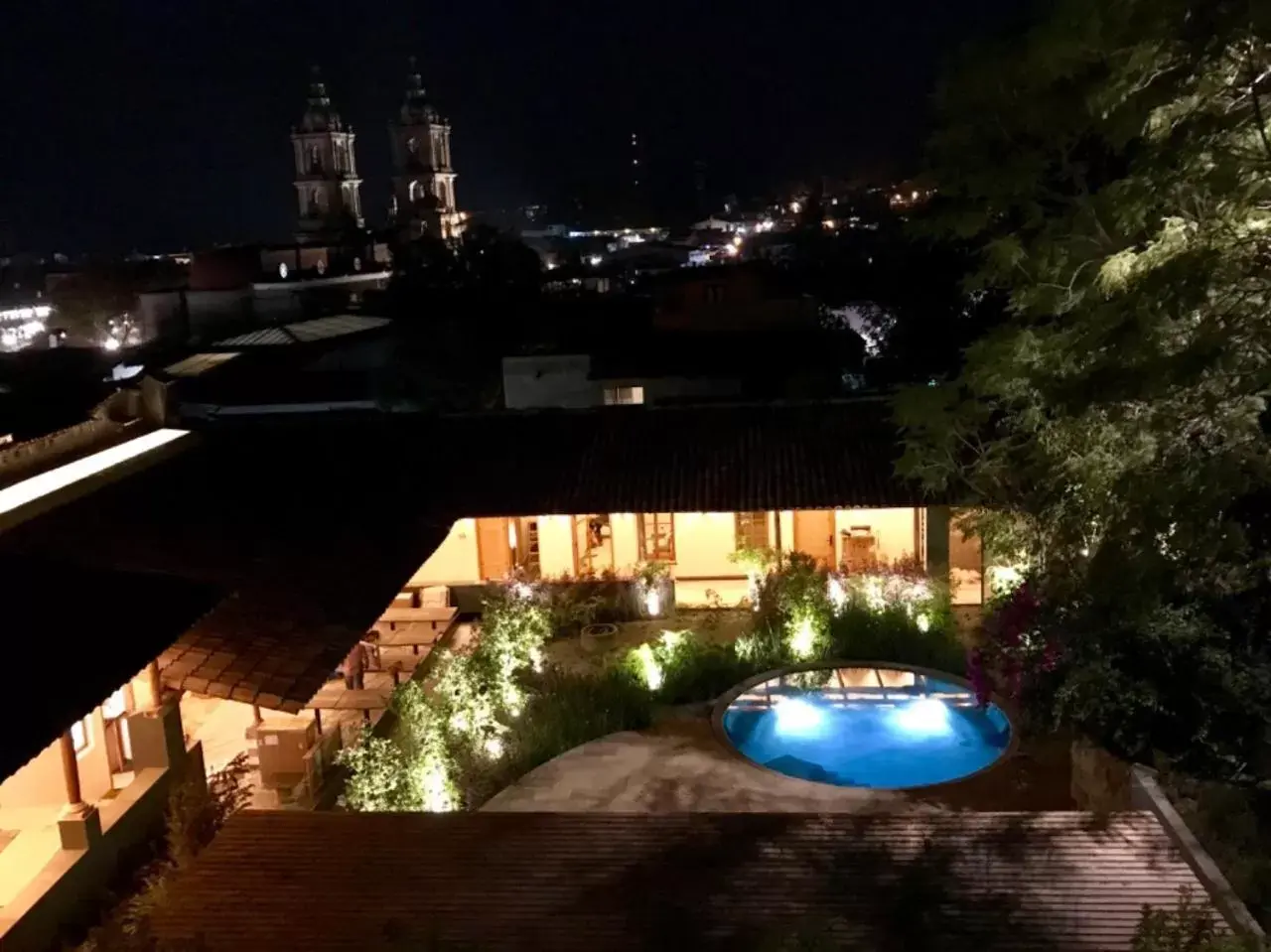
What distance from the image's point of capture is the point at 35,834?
8.62 meters

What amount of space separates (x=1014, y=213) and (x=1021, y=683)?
6234 millimetres

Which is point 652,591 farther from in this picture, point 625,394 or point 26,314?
point 26,314

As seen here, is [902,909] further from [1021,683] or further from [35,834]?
[35,834]

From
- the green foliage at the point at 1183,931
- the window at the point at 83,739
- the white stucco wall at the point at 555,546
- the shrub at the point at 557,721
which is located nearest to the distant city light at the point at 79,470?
the window at the point at 83,739

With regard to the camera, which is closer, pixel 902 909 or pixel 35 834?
pixel 902 909

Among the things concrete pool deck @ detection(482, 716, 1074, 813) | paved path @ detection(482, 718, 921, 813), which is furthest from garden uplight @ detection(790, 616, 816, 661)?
concrete pool deck @ detection(482, 716, 1074, 813)

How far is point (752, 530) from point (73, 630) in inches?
439

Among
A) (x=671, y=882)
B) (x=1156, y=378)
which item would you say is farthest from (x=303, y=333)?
(x=1156, y=378)

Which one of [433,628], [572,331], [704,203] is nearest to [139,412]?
[433,628]

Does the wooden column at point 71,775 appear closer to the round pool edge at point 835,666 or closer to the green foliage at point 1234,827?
the round pool edge at point 835,666

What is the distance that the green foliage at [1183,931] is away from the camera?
268 inches

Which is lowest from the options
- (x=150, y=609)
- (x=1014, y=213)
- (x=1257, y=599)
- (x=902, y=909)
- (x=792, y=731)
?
(x=792, y=731)

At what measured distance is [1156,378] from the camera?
324 inches

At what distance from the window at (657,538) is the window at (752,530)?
105 centimetres
